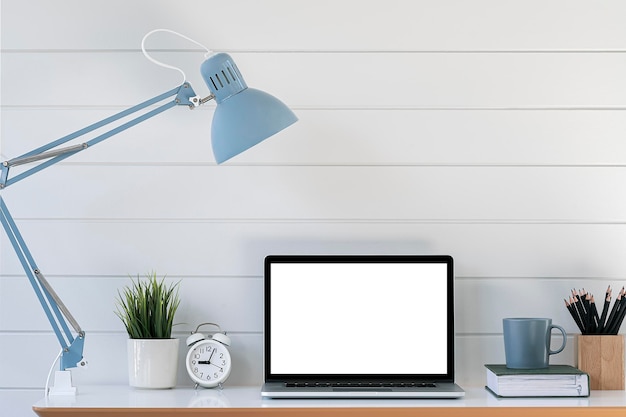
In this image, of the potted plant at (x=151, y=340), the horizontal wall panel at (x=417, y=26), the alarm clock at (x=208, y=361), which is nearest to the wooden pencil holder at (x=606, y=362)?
the horizontal wall panel at (x=417, y=26)

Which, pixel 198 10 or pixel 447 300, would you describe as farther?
pixel 198 10

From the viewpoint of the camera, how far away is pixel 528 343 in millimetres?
1506

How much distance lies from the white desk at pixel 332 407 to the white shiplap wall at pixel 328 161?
227 mm

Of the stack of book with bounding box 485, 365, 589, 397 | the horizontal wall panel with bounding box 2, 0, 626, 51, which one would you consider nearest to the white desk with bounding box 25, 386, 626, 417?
the stack of book with bounding box 485, 365, 589, 397

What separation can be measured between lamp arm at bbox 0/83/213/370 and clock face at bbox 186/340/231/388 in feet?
0.70

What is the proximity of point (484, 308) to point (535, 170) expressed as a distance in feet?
1.03

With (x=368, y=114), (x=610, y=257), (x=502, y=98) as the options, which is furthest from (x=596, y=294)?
(x=368, y=114)

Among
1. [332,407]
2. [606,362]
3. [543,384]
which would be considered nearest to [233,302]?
[332,407]

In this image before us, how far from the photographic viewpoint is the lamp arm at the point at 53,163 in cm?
146

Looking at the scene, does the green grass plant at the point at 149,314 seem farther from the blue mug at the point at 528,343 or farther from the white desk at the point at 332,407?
the blue mug at the point at 528,343

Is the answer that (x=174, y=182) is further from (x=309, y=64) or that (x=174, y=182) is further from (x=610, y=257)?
(x=610, y=257)

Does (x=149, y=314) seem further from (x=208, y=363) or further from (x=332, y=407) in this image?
(x=332, y=407)

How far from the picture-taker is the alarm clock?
5.07 feet

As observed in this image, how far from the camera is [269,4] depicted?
1664 millimetres
